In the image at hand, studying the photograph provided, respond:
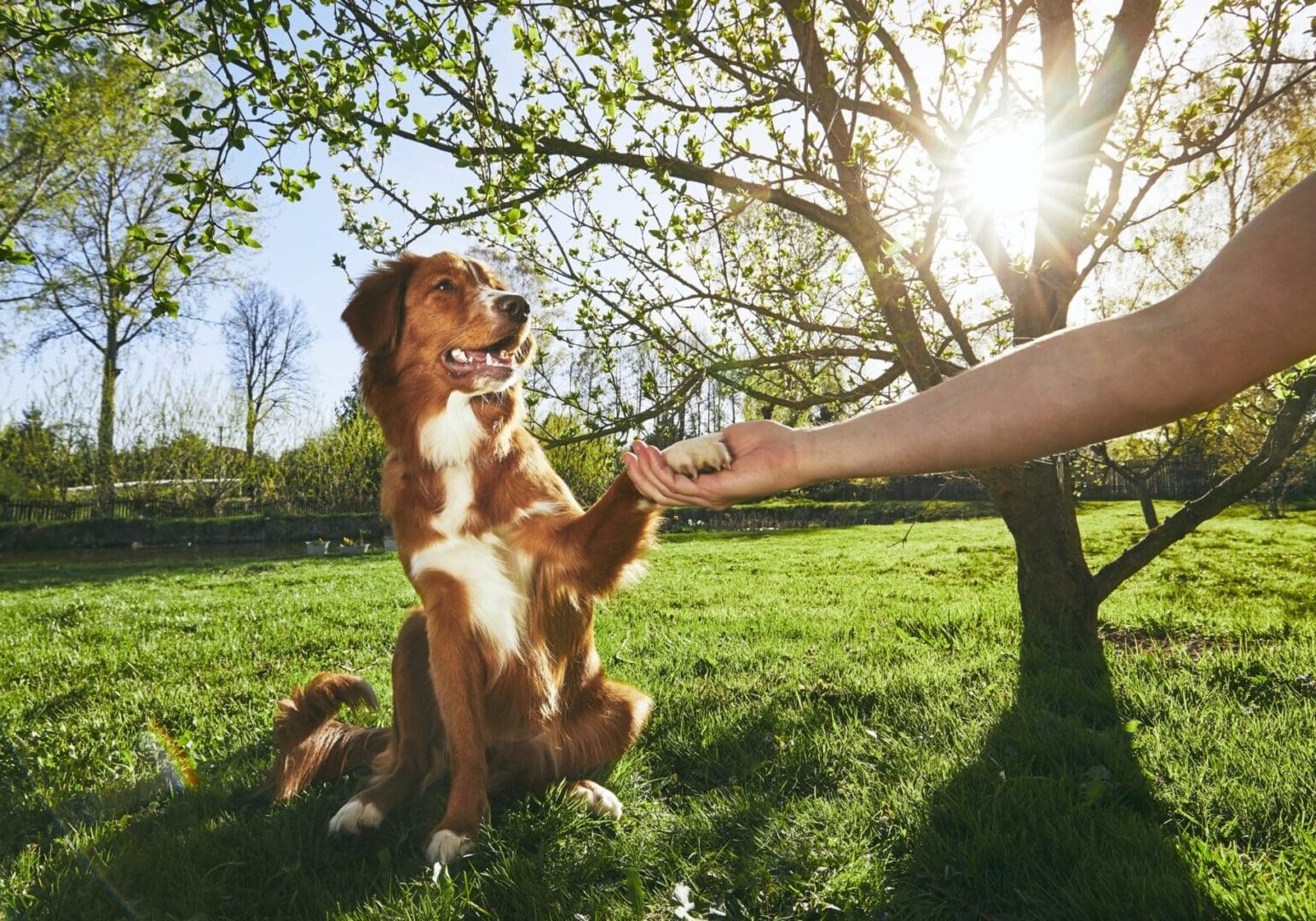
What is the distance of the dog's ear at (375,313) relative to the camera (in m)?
2.94

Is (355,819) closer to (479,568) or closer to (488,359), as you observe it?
(479,568)

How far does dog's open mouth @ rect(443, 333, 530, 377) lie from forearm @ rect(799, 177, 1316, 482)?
1.80 metres

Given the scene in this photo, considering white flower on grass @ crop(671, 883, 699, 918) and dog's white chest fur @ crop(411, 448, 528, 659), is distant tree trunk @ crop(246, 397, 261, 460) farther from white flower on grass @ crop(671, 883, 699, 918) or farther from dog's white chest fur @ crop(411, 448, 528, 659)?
white flower on grass @ crop(671, 883, 699, 918)

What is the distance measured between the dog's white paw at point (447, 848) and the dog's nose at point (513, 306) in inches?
75.4

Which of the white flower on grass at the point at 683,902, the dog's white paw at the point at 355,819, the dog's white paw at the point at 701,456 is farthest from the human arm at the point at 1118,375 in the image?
the dog's white paw at the point at 355,819

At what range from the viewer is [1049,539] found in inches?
182

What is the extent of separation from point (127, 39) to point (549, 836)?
11.7 feet

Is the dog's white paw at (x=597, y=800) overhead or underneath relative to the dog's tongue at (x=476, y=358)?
underneath

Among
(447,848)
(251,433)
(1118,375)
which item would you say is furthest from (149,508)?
(1118,375)

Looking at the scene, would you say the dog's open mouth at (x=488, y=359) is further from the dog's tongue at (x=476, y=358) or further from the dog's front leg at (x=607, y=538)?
the dog's front leg at (x=607, y=538)

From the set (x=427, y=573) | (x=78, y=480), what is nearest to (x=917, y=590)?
(x=427, y=573)

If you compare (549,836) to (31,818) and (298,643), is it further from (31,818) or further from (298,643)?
(298,643)

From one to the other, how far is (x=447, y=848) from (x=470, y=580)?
2.85ft

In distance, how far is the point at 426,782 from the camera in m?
2.71
